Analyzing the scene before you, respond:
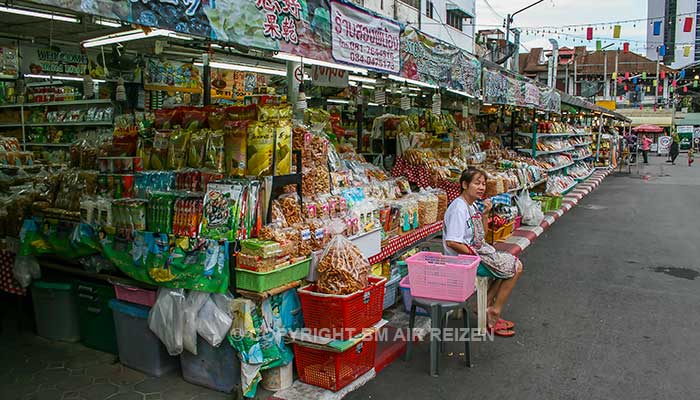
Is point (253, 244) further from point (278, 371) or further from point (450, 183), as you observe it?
point (450, 183)

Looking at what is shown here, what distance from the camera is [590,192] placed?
19.9 m

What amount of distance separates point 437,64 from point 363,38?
2.15 m

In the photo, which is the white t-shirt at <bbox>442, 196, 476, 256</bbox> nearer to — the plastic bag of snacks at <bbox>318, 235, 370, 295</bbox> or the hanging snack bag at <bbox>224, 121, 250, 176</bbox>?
the plastic bag of snacks at <bbox>318, 235, 370, 295</bbox>

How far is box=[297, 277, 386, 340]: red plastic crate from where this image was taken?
4.09 meters

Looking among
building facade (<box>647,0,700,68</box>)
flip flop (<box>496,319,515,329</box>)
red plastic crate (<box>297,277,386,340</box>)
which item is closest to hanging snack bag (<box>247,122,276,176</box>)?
red plastic crate (<box>297,277,386,340</box>)

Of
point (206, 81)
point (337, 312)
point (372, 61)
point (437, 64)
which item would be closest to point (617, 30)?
point (437, 64)

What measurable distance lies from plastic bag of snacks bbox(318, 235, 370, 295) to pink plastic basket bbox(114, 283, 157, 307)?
1397 millimetres

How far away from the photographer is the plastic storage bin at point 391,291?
608cm

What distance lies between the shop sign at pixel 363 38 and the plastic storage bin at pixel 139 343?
2.97 metres

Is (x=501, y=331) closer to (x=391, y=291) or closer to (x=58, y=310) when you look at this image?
(x=391, y=291)

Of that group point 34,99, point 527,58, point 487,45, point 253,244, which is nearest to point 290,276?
point 253,244

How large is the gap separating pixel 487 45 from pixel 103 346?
37735 millimetres

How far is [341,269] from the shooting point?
4.20 meters

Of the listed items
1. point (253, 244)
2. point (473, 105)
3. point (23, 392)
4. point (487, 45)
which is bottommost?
point (23, 392)
